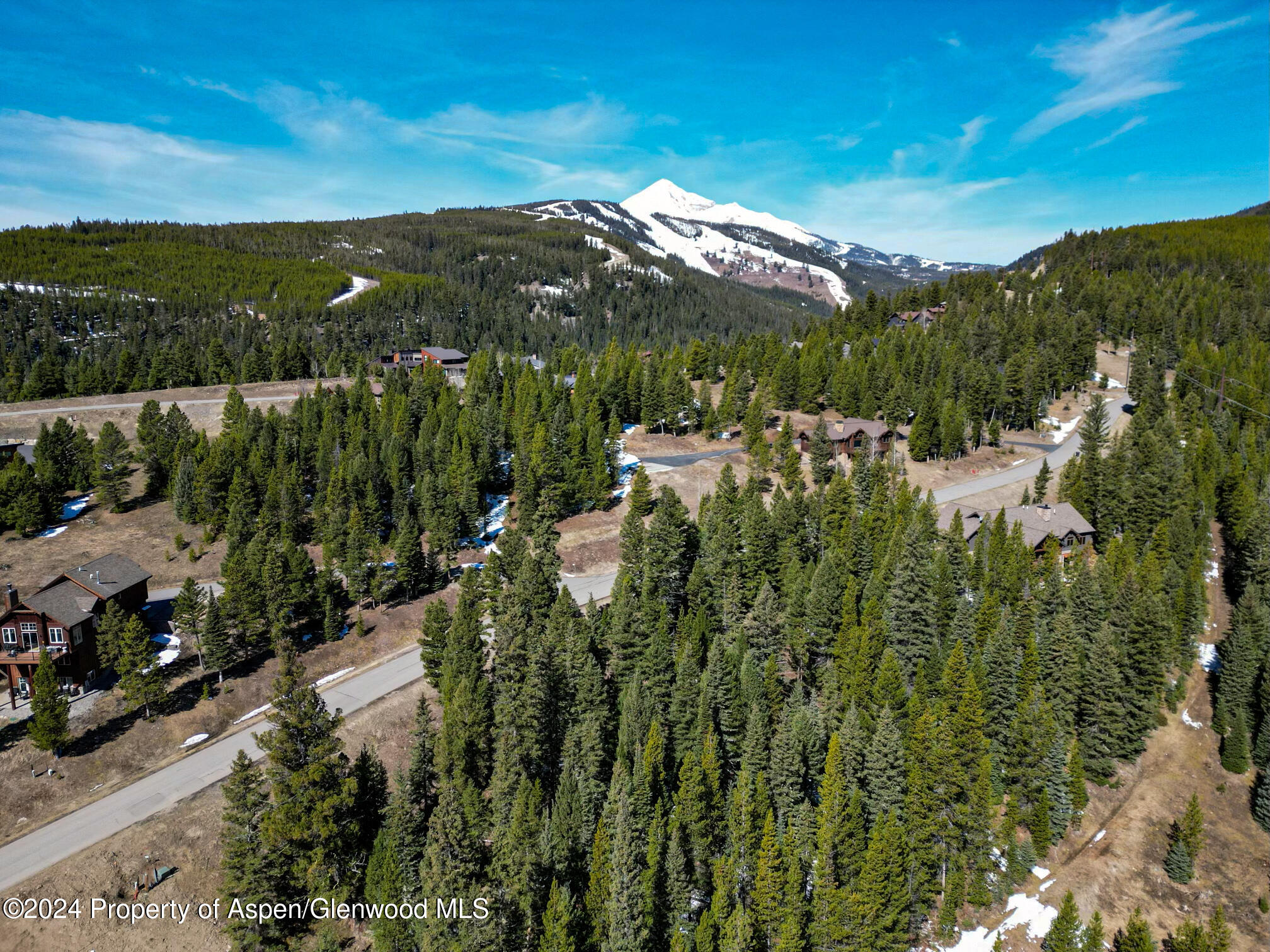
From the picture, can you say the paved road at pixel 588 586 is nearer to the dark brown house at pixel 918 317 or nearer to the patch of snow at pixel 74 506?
the patch of snow at pixel 74 506

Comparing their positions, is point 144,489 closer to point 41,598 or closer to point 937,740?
point 41,598

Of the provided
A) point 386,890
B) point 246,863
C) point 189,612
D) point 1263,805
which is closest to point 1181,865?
point 1263,805

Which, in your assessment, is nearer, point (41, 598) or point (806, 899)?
point (806, 899)

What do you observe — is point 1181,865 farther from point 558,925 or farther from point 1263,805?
point 558,925

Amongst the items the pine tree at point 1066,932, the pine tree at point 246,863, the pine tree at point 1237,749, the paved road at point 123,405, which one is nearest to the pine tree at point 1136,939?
the pine tree at point 1066,932

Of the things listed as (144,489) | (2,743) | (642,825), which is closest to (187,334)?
(144,489)

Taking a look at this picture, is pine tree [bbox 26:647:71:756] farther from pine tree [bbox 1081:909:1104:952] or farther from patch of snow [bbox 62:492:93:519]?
pine tree [bbox 1081:909:1104:952]

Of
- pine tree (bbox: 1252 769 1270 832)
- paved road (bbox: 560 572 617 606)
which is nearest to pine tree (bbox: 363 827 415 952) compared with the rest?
paved road (bbox: 560 572 617 606)
